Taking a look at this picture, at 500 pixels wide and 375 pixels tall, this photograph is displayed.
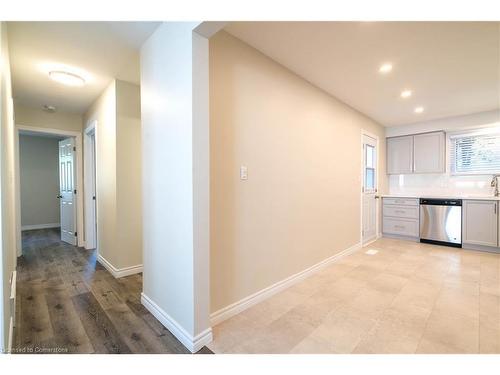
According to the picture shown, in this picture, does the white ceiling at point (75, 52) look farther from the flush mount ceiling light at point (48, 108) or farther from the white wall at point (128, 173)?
the flush mount ceiling light at point (48, 108)

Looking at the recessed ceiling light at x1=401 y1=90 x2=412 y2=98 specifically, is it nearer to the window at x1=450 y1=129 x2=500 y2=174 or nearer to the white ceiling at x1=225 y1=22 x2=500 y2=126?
the white ceiling at x1=225 y1=22 x2=500 y2=126

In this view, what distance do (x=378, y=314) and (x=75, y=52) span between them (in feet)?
12.4

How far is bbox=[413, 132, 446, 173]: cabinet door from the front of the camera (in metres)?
4.57

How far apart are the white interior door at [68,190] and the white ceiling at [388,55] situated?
4.03m

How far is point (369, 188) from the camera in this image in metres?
4.54

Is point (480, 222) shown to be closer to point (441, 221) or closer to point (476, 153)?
point (441, 221)

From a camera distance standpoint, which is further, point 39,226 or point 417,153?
point 39,226

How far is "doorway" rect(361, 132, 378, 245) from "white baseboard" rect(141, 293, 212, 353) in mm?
3455

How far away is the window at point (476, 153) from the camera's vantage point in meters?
4.18

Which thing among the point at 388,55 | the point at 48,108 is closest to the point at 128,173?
the point at 48,108

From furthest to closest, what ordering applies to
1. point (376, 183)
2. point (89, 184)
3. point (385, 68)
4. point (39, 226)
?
point (39, 226), point (376, 183), point (89, 184), point (385, 68)

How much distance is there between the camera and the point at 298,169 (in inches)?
108

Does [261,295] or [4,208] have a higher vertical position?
[4,208]
